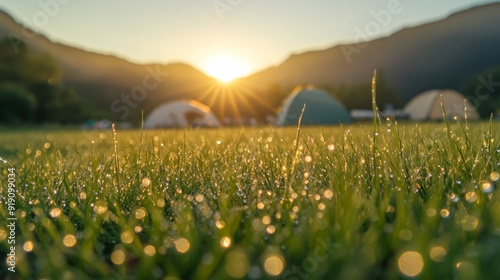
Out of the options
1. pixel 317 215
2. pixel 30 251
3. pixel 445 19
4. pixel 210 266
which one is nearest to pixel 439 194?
pixel 317 215

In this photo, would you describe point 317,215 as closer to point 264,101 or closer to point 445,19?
point 264,101

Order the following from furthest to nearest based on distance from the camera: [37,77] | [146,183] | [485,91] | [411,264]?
[485,91], [37,77], [146,183], [411,264]

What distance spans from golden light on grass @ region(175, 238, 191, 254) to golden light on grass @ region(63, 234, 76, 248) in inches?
11.7

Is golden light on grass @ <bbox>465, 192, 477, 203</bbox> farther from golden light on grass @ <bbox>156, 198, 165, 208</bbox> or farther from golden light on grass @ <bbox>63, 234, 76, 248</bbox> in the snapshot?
golden light on grass @ <bbox>63, 234, 76, 248</bbox>

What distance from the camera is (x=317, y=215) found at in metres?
1.20

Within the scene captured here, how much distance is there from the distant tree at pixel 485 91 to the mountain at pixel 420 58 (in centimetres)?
3714

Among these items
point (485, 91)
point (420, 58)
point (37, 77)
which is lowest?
point (37, 77)

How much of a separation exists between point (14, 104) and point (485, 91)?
45642 millimetres

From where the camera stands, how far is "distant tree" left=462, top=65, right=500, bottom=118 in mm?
42219

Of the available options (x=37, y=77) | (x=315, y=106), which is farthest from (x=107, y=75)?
(x=315, y=106)

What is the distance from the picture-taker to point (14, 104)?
31609mm

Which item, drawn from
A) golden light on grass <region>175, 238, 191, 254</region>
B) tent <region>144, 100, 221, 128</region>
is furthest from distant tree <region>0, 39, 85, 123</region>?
golden light on grass <region>175, 238, 191, 254</region>

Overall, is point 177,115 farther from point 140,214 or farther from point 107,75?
point 107,75

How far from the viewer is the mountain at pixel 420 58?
8981cm
